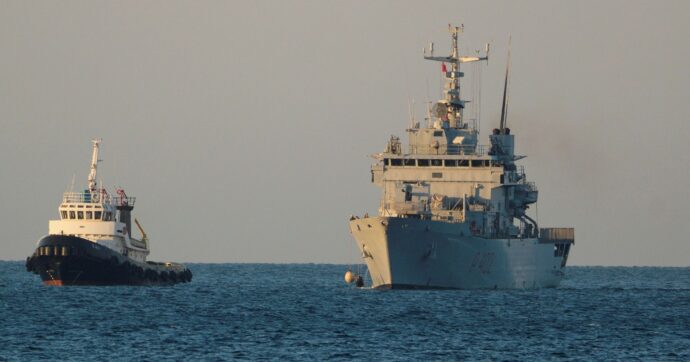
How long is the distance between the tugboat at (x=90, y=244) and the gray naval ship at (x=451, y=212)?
1570cm

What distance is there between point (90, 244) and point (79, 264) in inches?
69.4

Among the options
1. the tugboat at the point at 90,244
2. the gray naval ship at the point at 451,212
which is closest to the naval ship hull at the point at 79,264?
the tugboat at the point at 90,244

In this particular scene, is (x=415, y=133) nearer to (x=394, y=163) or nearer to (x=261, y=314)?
(x=394, y=163)

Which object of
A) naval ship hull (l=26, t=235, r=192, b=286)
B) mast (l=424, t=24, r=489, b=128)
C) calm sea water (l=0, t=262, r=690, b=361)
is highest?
mast (l=424, t=24, r=489, b=128)

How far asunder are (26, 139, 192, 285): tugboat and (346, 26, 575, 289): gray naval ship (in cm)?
1570

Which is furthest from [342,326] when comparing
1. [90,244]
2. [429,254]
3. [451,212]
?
[90,244]

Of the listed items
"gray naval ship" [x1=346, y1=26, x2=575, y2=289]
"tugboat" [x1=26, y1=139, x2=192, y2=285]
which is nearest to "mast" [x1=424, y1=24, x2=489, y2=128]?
"gray naval ship" [x1=346, y1=26, x2=575, y2=289]

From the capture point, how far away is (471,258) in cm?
9106

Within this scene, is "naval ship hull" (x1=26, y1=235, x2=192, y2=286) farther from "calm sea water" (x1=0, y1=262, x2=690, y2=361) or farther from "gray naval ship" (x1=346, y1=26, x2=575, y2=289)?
"gray naval ship" (x1=346, y1=26, x2=575, y2=289)

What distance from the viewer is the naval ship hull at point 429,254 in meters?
87.9

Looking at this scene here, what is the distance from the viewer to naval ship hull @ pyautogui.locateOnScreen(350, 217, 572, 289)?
87.9m

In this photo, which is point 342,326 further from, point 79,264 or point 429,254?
point 79,264

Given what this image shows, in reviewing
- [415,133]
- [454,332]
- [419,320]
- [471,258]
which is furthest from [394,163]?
[454,332]

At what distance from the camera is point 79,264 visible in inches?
3895
